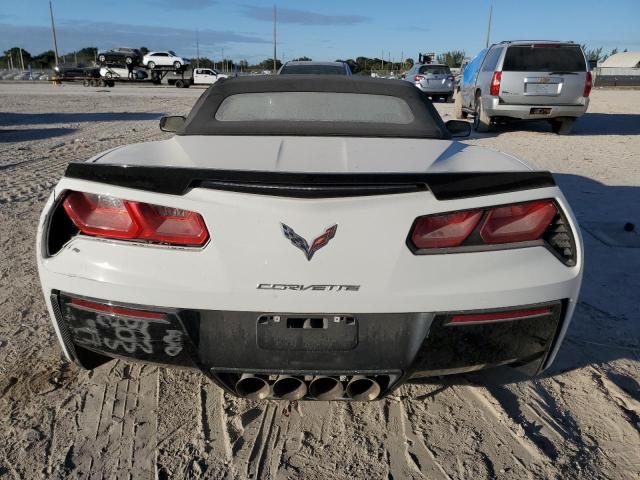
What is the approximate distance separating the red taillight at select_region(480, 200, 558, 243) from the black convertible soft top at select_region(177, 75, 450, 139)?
1059mm

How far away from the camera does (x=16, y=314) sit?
3135 mm

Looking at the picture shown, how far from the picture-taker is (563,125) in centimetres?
1199

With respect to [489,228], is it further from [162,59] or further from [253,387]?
[162,59]

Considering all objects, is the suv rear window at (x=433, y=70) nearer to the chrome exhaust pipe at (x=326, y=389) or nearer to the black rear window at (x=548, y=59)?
the black rear window at (x=548, y=59)

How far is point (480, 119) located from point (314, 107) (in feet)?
33.1

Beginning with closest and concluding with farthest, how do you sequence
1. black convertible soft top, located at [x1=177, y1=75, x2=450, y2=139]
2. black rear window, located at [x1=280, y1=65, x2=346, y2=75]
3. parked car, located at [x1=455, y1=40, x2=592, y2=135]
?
black convertible soft top, located at [x1=177, y1=75, x2=450, y2=139] < black rear window, located at [x1=280, y1=65, x2=346, y2=75] < parked car, located at [x1=455, y1=40, x2=592, y2=135]

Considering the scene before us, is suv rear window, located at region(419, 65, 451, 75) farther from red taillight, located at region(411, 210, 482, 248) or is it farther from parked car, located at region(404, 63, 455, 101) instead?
red taillight, located at region(411, 210, 482, 248)

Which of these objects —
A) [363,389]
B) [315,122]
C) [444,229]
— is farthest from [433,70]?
[363,389]

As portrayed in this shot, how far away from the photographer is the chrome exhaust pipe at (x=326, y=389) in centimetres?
192

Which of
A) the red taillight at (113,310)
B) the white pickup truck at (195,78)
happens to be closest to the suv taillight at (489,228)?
the red taillight at (113,310)

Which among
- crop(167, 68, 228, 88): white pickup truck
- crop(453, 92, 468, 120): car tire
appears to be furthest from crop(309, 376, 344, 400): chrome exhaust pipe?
crop(167, 68, 228, 88): white pickup truck

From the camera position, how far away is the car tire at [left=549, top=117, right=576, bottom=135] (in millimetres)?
11758

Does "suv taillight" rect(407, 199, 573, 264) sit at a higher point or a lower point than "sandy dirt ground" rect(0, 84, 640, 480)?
higher

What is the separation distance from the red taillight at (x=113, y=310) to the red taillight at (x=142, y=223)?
235 mm
